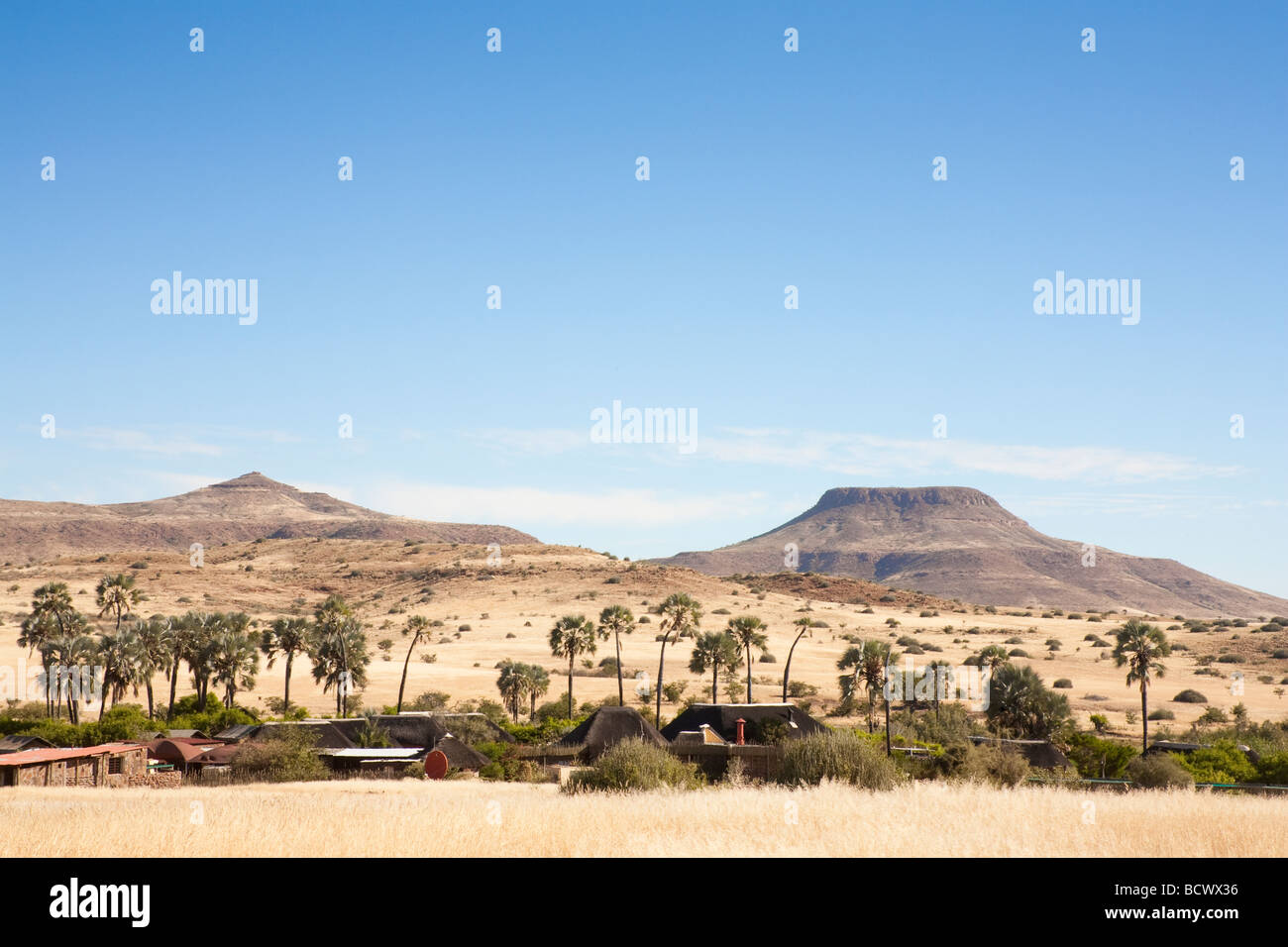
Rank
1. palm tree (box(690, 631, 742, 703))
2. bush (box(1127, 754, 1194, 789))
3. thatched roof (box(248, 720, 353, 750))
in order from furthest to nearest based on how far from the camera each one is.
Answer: palm tree (box(690, 631, 742, 703)) < thatched roof (box(248, 720, 353, 750)) < bush (box(1127, 754, 1194, 789))

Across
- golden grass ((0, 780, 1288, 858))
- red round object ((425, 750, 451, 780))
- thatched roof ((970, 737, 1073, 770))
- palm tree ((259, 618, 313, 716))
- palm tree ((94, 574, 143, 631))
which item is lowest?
red round object ((425, 750, 451, 780))

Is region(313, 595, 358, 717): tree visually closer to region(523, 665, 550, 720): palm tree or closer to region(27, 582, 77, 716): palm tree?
region(523, 665, 550, 720): palm tree

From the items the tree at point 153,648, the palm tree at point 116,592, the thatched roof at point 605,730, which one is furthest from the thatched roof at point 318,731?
the palm tree at point 116,592

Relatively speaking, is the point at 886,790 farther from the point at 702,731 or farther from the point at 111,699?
the point at 111,699

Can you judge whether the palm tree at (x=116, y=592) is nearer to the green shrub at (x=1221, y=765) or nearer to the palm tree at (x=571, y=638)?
the palm tree at (x=571, y=638)

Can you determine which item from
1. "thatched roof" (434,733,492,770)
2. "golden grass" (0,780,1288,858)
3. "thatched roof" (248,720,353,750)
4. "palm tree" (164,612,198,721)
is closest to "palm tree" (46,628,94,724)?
"palm tree" (164,612,198,721)
